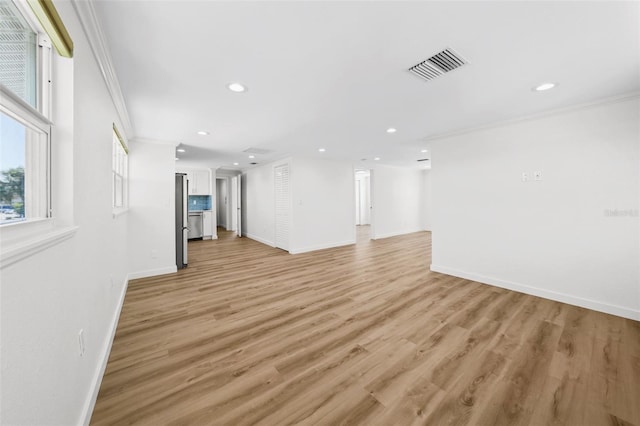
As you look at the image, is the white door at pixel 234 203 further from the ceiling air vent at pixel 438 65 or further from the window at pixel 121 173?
the ceiling air vent at pixel 438 65

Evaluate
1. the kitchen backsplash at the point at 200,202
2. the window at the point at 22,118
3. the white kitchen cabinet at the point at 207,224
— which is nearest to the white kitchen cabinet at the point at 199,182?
the kitchen backsplash at the point at 200,202

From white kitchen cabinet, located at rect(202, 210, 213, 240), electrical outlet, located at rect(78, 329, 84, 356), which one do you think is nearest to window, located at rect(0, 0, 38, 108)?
electrical outlet, located at rect(78, 329, 84, 356)

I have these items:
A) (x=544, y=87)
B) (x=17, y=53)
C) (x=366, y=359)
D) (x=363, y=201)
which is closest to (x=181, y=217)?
(x=17, y=53)

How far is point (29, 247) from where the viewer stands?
31.3 inches

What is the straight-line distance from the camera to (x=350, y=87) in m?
2.33

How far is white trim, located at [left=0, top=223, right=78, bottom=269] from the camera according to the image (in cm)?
69

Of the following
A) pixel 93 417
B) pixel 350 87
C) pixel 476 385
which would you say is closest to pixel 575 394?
pixel 476 385

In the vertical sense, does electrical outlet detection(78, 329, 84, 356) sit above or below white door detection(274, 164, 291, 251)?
below

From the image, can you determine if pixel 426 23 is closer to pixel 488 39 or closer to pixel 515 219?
pixel 488 39

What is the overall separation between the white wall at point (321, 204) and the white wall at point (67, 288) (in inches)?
158

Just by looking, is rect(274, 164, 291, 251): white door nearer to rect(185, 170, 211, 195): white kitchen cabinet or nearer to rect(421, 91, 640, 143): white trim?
rect(185, 170, 211, 195): white kitchen cabinet

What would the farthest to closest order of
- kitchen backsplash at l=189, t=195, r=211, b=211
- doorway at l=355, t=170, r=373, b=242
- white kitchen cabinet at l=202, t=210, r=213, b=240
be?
doorway at l=355, t=170, r=373, b=242, kitchen backsplash at l=189, t=195, r=211, b=211, white kitchen cabinet at l=202, t=210, r=213, b=240

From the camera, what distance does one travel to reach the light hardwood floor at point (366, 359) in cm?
146

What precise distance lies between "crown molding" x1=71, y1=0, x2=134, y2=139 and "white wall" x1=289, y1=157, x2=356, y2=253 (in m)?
3.64
